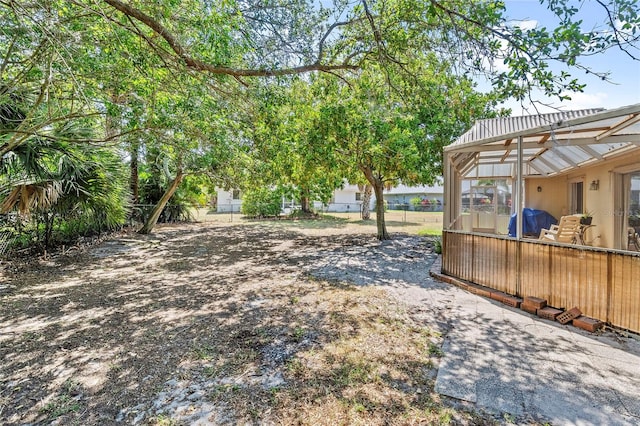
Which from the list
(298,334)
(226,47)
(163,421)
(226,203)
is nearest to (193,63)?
(226,47)

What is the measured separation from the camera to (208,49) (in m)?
4.73

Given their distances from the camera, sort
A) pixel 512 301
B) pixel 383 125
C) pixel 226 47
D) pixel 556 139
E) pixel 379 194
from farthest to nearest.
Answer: pixel 379 194 < pixel 383 125 < pixel 556 139 < pixel 512 301 < pixel 226 47

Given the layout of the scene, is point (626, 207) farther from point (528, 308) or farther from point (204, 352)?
A: point (204, 352)

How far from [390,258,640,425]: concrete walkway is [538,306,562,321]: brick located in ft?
0.37

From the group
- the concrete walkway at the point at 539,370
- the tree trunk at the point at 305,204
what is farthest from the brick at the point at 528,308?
the tree trunk at the point at 305,204

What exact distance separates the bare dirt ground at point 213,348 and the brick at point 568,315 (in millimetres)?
1506

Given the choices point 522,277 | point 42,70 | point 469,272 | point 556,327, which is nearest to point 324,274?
point 469,272

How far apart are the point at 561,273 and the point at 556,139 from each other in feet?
7.07

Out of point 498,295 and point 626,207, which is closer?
point 498,295

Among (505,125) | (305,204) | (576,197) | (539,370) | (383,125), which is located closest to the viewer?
(539,370)

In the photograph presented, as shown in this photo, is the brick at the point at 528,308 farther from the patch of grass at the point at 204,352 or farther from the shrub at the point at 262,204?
the shrub at the point at 262,204

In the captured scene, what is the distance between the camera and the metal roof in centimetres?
405

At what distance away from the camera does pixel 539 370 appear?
295 cm

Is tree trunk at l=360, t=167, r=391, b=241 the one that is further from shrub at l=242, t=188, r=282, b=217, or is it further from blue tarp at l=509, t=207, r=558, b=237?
shrub at l=242, t=188, r=282, b=217
